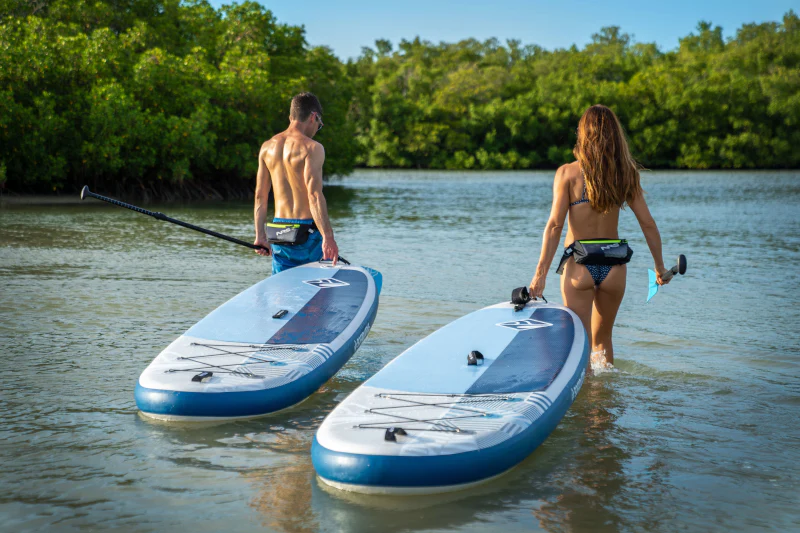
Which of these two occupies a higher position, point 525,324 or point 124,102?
point 124,102

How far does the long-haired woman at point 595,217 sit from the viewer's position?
4965mm

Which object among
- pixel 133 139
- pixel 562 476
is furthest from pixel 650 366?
pixel 133 139

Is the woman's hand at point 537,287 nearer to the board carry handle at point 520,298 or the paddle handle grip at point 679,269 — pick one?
the board carry handle at point 520,298

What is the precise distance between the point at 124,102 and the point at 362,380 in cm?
2197

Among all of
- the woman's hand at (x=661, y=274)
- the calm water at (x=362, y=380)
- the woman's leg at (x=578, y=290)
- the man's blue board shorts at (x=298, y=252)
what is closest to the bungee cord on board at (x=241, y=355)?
the calm water at (x=362, y=380)

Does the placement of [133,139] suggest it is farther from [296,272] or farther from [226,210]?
[296,272]

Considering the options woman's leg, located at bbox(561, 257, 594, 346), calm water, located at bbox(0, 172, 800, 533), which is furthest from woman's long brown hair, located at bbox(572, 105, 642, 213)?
calm water, located at bbox(0, 172, 800, 533)

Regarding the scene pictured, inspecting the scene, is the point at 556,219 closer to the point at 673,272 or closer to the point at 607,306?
the point at 607,306

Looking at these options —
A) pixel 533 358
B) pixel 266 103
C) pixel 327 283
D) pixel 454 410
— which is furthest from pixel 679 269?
pixel 266 103

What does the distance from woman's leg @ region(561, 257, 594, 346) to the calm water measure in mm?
588

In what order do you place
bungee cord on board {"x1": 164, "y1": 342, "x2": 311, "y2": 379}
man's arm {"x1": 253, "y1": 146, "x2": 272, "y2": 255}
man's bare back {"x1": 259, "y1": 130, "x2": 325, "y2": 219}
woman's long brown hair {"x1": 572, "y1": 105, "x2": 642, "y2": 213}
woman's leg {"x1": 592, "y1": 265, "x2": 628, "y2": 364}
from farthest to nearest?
man's arm {"x1": 253, "y1": 146, "x2": 272, "y2": 255}, man's bare back {"x1": 259, "y1": 130, "x2": 325, "y2": 219}, woman's leg {"x1": 592, "y1": 265, "x2": 628, "y2": 364}, woman's long brown hair {"x1": 572, "y1": 105, "x2": 642, "y2": 213}, bungee cord on board {"x1": 164, "y1": 342, "x2": 311, "y2": 379}

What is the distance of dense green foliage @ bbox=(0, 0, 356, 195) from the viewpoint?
80.6ft

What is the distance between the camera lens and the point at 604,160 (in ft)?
16.3

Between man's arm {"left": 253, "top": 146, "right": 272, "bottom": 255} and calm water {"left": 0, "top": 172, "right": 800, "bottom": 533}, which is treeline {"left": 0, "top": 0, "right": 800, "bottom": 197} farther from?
man's arm {"left": 253, "top": 146, "right": 272, "bottom": 255}
